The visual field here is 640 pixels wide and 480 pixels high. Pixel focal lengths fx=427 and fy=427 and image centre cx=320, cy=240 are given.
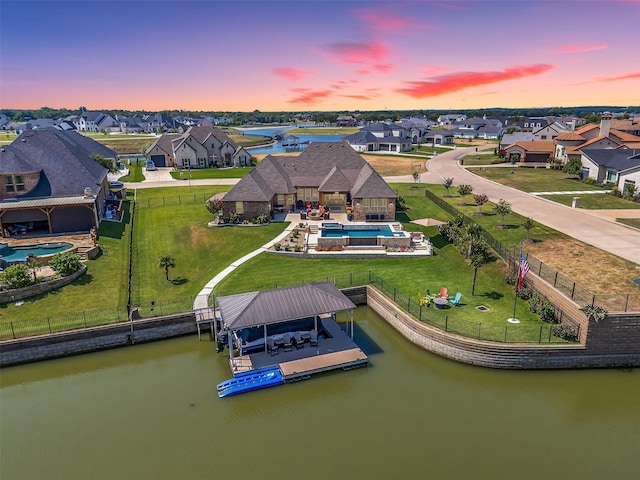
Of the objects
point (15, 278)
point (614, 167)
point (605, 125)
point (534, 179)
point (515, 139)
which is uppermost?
point (605, 125)

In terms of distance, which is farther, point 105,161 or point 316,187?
point 105,161

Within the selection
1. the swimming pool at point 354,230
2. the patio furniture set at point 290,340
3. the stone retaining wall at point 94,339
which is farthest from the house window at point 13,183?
the patio furniture set at point 290,340

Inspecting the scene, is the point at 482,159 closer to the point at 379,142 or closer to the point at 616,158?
the point at 379,142

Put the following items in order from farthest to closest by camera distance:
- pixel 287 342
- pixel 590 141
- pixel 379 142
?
pixel 379 142 < pixel 590 141 < pixel 287 342

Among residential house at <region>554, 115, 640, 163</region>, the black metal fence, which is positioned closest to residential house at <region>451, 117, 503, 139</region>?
residential house at <region>554, 115, 640, 163</region>

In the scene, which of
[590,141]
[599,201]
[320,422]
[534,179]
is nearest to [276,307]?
[320,422]

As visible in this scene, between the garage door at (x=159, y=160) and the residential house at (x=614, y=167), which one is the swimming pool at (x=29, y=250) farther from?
the residential house at (x=614, y=167)

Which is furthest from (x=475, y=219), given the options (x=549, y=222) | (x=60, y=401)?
(x=60, y=401)

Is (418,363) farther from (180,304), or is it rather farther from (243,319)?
(180,304)
